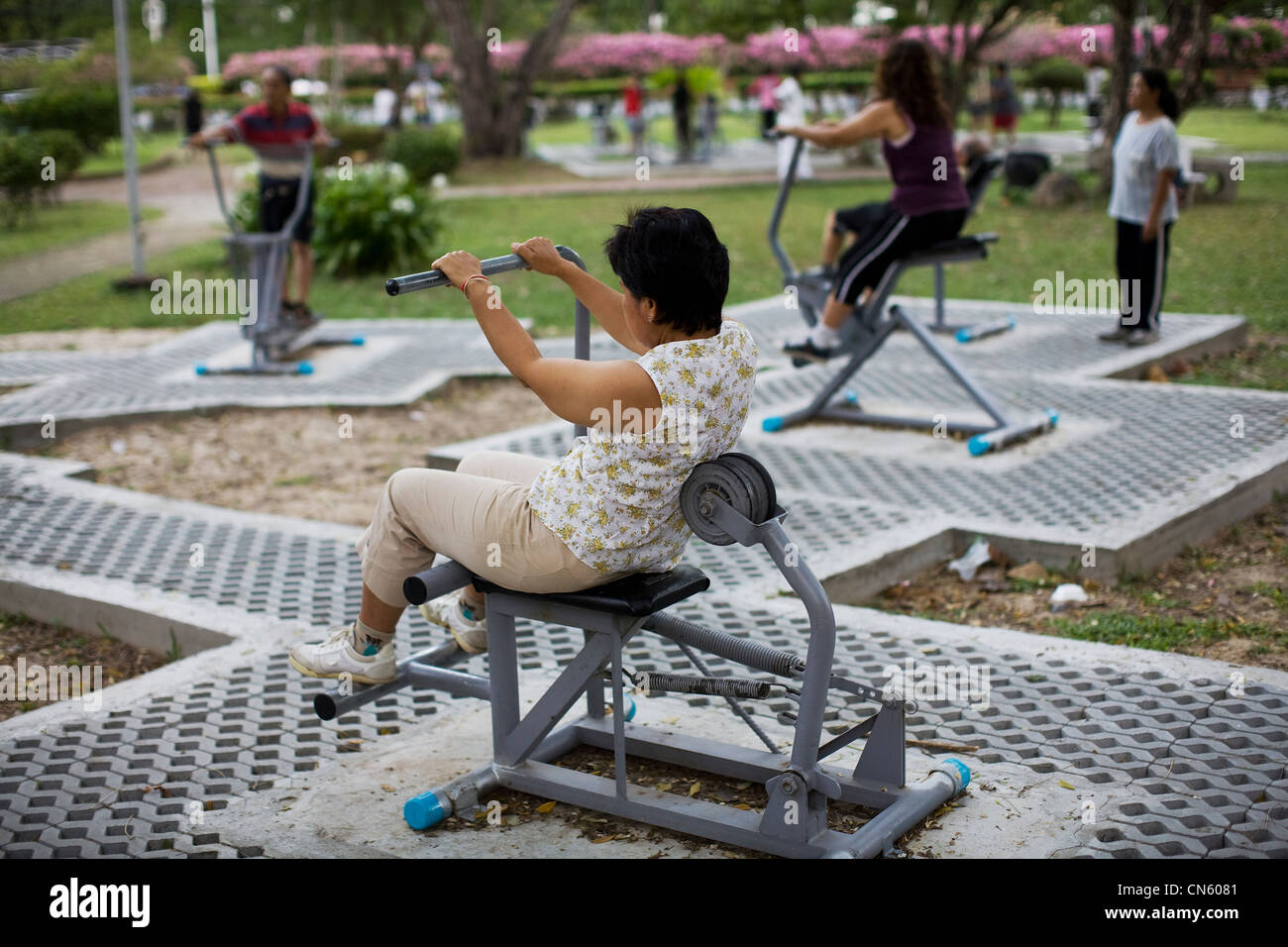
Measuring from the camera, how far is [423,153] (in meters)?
21.1

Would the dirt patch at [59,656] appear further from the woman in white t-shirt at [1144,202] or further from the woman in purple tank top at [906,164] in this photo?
the woman in white t-shirt at [1144,202]

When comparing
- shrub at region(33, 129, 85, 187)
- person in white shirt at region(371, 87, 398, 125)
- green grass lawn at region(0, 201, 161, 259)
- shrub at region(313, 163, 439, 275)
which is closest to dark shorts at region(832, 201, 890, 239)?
shrub at region(313, 163, 439, 275)

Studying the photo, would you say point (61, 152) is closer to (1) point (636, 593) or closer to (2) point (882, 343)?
(2) point (882, 343)

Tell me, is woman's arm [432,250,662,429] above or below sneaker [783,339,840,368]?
above

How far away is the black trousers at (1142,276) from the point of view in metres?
8.25

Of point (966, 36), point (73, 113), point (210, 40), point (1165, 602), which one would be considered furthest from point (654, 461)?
point (210, 40)

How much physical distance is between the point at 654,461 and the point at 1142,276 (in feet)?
20.9

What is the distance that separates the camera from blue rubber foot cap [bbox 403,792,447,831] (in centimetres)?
296

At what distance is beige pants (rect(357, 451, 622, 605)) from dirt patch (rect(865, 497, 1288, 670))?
198cm

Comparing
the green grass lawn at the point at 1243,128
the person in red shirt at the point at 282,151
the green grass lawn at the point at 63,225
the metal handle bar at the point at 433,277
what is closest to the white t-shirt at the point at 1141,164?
the person in red shirt at the point at 282,151

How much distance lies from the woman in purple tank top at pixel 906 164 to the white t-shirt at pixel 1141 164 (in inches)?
94.0

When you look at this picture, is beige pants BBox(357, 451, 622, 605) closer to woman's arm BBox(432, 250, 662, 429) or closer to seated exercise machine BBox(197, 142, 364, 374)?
woman's arm BBox(432, 250, 662, 429)

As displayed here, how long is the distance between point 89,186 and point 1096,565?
2225cm
